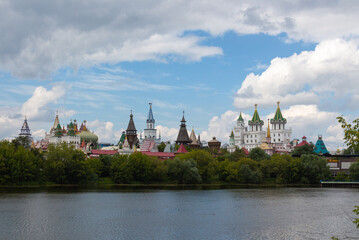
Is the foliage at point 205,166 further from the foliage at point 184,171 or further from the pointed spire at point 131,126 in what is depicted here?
the pointed spire at point 131,126

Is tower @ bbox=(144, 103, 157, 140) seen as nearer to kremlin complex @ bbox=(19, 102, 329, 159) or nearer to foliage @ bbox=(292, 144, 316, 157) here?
kremlin complex @ bbox=(19, 102, 329, 159)

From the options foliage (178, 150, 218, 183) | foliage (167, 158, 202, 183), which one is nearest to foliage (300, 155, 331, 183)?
foliage (178, 150, 218, 183)

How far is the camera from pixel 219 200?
5653 centimetres

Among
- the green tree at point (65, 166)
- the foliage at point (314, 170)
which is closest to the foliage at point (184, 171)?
the green tree at point (65, 166)

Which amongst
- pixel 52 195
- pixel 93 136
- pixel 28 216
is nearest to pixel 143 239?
pixel 28 216

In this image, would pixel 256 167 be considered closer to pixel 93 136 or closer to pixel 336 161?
pixel 336 161

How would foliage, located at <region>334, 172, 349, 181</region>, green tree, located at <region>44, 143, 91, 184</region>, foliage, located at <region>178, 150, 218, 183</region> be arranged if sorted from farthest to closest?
foliage, located at <region>334, 172, 349, 181</region>, foliage, located at <region>178, 150, 218, 183</region>, green tree, located at <region>44, 143, 91, 184</region>

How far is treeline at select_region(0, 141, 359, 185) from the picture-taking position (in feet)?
238

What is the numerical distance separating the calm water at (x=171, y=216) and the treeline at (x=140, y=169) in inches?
495

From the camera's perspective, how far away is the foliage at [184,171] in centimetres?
8188

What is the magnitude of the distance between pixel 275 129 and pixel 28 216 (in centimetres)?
16824

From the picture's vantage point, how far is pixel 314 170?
89562mm

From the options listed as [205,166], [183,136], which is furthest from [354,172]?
[183,136]

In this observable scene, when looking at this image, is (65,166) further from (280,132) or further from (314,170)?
(280,132)
